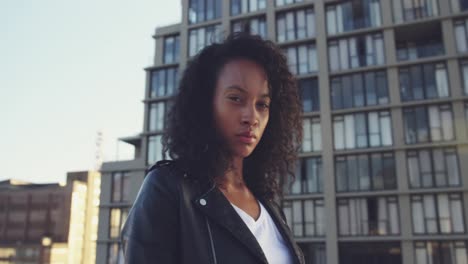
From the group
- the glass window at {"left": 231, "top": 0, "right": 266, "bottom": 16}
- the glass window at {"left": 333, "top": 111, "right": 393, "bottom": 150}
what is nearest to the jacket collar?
the glass window at {"left": 333, "top": 111, "right": 393, "bottom": 150}

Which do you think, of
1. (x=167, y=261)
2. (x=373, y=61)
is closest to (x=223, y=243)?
(x=167, y=261)

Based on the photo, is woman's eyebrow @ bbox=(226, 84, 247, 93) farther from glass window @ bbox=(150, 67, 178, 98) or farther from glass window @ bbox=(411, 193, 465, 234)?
glass window @ bbox=(150, 67, 178, 98)

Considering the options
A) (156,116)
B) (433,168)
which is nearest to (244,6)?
(156,116)

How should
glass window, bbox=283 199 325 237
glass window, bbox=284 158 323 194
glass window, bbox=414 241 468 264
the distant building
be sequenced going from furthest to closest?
the distant building, glass window, bbox=284 158 323 194, glass window, bbox=283 199 325 237, glass window, bbox=414 241 468 264

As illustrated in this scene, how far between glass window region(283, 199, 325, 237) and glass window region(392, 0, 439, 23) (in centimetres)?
1318

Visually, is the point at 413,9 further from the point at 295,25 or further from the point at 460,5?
the point at 295,25

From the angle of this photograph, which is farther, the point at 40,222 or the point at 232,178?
the point at 40,222

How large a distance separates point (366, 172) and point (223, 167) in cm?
2738

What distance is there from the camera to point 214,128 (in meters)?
1.97

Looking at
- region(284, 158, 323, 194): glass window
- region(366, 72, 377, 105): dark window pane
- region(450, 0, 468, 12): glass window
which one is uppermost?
region(450, 0, 468, 12): glass window

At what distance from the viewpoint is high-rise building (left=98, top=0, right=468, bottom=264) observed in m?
26.3

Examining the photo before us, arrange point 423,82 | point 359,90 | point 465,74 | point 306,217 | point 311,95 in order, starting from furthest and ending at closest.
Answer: point 311,95 < point 359,90 < point 306,217 < point 423,82 < point 465,74

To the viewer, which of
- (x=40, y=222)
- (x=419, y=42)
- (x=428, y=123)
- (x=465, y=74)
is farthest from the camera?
(x=40, y=222)

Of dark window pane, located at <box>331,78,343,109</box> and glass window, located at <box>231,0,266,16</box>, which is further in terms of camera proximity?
glass window, located at <box>231,0,266,16</box>
